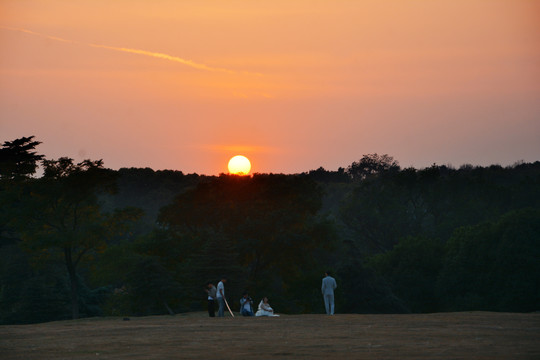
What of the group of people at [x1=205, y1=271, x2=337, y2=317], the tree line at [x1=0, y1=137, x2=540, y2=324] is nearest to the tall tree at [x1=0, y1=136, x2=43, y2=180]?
the tree line at [x1=0, y1=137, x2=540, y2=324]

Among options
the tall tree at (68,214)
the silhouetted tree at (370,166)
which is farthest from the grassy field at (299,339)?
the silhouetted tree at (370,166)

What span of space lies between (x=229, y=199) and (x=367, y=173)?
332 feet

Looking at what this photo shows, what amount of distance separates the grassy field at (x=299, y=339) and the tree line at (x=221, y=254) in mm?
33065

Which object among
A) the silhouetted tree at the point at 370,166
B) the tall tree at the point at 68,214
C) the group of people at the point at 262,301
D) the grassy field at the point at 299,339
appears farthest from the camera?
the silhouetted tree at the point at 370,166

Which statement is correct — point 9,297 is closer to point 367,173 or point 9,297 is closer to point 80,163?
point 80,163

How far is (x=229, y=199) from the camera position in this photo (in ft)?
287

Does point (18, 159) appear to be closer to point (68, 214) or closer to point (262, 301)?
point (68, 214)

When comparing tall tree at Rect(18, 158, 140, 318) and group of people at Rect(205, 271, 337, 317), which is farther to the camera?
tall tree at Rect(18, 158, 140, 318)

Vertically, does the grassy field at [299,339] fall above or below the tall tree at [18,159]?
below

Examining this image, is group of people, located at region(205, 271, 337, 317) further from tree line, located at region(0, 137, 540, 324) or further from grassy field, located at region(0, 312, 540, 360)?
tree line, located at region(0, 137, 540, 324)

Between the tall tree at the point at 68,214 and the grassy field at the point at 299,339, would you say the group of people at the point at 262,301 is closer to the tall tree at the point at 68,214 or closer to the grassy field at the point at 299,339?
the grassy field at the point at 299,339

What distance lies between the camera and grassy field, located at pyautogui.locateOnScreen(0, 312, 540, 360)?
Answer: 2308cm

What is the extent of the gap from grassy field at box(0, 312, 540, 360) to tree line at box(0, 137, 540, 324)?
108 ft

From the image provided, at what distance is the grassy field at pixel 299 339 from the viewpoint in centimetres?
2308
